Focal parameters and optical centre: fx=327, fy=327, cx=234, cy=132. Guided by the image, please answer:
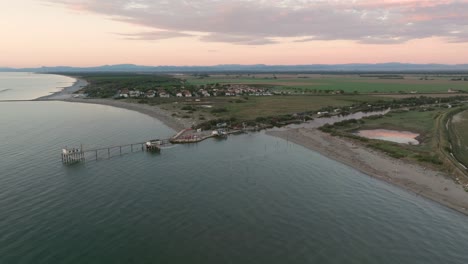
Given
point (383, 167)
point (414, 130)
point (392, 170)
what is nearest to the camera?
point (392, 170)

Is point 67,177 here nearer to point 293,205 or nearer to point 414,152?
point 293,205

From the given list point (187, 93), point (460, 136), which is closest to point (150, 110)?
point (187, 93)

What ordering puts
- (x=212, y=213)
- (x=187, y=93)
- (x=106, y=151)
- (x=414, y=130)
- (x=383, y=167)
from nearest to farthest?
(x=212, y=213)
(x=383, y=167)
(x=106, y=151)
(x=414, y=130)
(x=187, y=93)

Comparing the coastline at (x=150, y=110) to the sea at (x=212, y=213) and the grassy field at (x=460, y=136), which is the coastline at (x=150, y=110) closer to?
the sea at (x=212, y=213)

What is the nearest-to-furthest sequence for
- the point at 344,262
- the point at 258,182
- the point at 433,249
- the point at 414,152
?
the point at 344,262, the point at 433,249, the point at 258,182, the point at 414,152

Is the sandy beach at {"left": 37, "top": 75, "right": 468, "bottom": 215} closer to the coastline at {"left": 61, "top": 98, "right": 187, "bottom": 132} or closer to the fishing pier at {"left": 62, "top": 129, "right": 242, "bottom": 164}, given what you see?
the coastline at {"left": 61, "top": 98, "right": 187, "bottom": 132}

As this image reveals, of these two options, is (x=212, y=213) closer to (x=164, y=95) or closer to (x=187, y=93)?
(x=164, y=95)

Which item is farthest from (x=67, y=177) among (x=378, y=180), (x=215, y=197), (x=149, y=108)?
(x=149, y=108)
